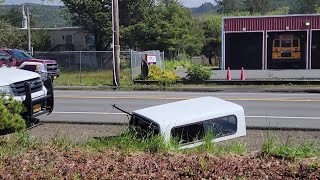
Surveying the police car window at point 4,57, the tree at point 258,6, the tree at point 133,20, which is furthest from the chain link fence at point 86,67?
the tree at point 258,6

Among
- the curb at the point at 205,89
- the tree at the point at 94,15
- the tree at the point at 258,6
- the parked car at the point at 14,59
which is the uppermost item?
the tree at the point at 258,6

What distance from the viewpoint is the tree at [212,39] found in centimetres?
6881

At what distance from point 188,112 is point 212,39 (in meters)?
60.9

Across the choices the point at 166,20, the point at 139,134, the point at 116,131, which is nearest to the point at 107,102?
the point at 116,131

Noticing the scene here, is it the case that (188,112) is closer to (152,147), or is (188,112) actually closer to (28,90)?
(152,147)

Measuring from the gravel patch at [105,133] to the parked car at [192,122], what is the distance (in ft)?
4.34

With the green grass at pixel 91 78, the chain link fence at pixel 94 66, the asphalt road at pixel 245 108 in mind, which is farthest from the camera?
the chain link fence at pixel 94 66

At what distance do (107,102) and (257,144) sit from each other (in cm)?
864

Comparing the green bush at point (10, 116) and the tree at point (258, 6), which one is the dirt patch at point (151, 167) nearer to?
the green bush at point (10, 116)

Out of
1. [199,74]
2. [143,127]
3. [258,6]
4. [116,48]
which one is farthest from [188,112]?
[258,6]

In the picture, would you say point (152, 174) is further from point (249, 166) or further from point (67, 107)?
point (67, 107)

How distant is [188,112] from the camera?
8.02 metres

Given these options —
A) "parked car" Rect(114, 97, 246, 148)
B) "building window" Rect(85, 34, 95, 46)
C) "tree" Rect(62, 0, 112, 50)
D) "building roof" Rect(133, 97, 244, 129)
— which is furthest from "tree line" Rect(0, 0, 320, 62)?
"parked car" Rect(114, 97, 246, 148)

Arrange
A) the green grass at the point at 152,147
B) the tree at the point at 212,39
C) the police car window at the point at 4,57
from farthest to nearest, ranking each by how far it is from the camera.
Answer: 1. the tree at the point at 212,39
2. the police car window at the point at 4,57
3. the green grass at the point at 152,147
